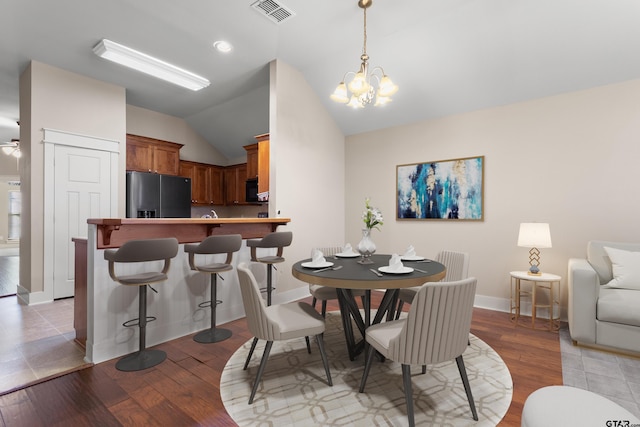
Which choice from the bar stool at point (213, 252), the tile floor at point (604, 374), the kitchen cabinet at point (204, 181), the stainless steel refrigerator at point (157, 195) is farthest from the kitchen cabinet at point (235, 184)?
the tile floor at point (604, 374)

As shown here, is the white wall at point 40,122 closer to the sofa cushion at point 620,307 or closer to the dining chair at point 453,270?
the dining chair at point 453,270

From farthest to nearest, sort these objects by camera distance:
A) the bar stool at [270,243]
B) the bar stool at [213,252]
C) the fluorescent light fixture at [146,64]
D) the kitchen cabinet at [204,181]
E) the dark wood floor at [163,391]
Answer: the kitchen cabinet at [204,181]
the fluorescent light fixture at [146,64]
the bar stool at [270,243]
the bar stool at [213,252]
the dark wood floor at [163,391]

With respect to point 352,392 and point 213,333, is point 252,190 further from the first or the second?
point 352,392

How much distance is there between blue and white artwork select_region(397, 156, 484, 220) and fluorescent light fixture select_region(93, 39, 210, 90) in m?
3.19

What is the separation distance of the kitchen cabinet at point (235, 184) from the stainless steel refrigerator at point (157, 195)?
1151 mm

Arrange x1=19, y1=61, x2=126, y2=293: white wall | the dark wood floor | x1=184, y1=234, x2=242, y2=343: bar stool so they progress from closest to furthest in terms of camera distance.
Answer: the dark wood floor, x1=184, y1=234, x2=242, y2=343: bar stool, x1=19, y1=61, x2=126, y2=293: white wall

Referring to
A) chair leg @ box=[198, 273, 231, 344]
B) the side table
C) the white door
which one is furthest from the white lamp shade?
the white door

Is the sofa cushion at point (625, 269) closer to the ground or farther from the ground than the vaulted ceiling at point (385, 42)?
closer to the ground

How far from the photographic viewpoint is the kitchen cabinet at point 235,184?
670cm

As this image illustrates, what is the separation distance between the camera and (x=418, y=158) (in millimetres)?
4520

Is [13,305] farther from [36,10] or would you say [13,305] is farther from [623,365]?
[623,365]

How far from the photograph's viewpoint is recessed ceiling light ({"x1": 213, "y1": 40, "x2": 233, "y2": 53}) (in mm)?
3564

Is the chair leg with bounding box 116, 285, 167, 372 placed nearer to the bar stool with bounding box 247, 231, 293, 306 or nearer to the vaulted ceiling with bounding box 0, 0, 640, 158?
the bar stool with bounding box 247, 231, 293, 306

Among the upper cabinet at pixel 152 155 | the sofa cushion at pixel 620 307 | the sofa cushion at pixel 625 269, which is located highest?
the upper cabinet at pixel 152 155
